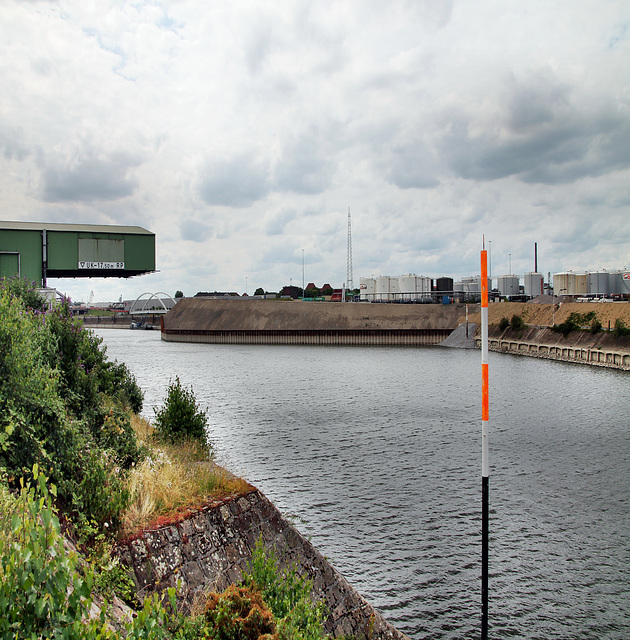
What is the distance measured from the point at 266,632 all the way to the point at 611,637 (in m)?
8.32

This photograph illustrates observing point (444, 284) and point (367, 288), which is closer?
point (444, 284)

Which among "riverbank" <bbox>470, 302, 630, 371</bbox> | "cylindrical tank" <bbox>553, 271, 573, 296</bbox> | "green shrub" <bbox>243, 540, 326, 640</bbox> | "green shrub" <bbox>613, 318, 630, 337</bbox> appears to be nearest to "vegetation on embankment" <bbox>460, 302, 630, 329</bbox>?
"riverbank" <bbox>470, 302, 630, 371</bbox>

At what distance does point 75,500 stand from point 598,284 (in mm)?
120804

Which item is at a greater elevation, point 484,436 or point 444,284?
point 444,284

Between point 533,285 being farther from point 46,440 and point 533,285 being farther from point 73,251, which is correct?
point 46,440

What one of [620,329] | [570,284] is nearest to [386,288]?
[570,284]

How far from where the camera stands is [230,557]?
9.29 m

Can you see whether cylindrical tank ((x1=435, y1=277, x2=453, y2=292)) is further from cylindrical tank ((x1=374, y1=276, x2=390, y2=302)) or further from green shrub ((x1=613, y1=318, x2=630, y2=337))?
green shrub ((x1=613, y1=318, x2=630, y2=337))

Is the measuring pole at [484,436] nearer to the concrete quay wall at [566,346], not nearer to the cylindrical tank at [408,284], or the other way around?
the concrete quay wall at [566,346]

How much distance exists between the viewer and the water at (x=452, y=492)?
1223 cm

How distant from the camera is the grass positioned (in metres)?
9.27

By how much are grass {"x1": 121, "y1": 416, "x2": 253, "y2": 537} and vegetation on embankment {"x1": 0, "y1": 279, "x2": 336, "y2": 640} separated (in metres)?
0.03

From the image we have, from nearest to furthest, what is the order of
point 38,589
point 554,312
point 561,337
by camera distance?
point 38,589 < point 561,337 < point 554,312

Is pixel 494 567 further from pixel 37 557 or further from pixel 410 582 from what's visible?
pixel 37 557
